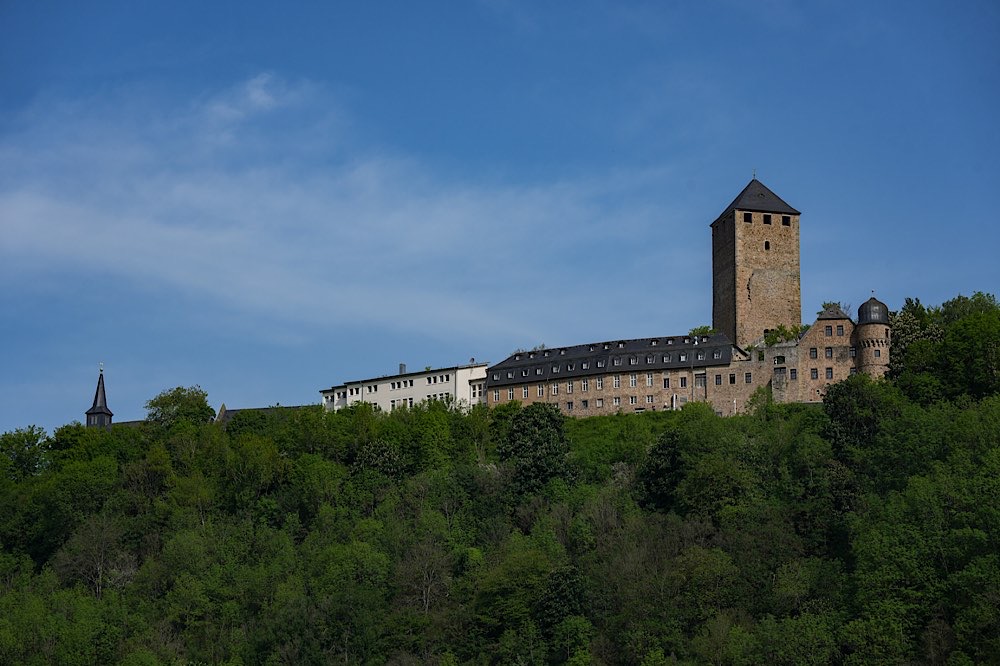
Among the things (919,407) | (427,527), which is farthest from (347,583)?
(919,407)

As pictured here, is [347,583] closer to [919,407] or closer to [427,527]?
[427,527]

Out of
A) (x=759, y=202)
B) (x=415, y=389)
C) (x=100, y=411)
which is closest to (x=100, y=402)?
(x=100, y=411)

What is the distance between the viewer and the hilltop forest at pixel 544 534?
61.1 meters

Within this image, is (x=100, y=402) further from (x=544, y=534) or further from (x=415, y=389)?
(x=544, y=534)

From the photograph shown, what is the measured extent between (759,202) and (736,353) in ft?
40.4

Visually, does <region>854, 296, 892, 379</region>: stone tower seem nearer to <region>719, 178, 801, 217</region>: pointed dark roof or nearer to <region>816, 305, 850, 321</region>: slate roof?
<region>816, 305, 850, 321</region>: slate roof

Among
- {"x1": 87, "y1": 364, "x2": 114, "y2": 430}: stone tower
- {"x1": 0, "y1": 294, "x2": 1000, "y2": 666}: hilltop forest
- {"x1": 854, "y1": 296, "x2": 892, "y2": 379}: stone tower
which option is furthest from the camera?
{"x1": 87, "y1": 364, "x2": 114, "y2": 430}: stone tower

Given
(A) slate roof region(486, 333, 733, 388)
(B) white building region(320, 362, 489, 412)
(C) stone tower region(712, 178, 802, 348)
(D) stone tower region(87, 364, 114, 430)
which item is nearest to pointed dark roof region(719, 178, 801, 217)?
(C) stone tower region(712, 178, 802, 348)

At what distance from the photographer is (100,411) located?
115m

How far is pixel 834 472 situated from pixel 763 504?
400 centimetres

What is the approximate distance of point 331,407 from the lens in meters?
105

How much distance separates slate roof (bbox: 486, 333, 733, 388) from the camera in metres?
89.3

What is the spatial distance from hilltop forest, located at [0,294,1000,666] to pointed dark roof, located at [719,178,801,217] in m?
12.4

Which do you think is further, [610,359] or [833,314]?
[610,359]
